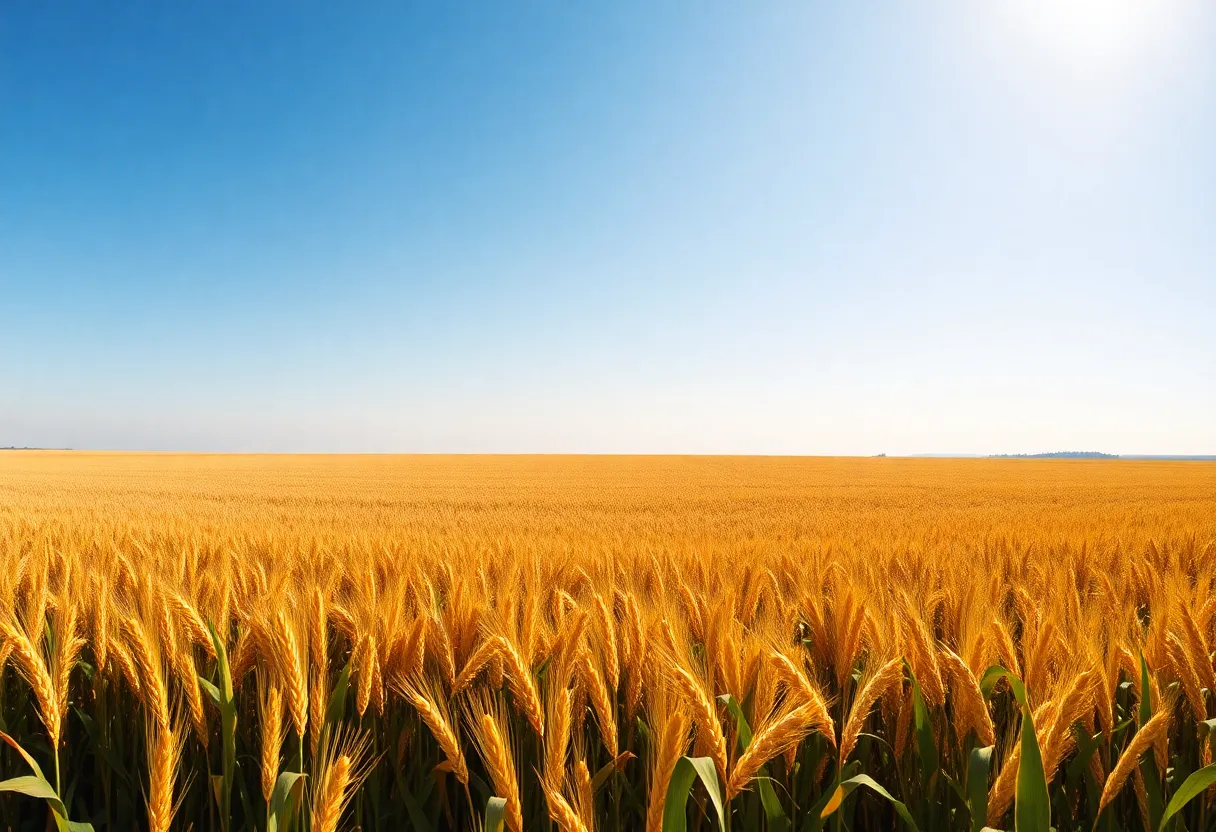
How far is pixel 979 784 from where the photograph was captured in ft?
4.19

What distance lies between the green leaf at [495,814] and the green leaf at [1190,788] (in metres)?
1.22

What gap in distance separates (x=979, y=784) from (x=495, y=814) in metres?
0.97

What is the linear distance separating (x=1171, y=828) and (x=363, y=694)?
1874 mm

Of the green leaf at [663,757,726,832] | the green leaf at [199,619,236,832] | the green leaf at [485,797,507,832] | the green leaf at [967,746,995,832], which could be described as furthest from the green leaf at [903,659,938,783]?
the green leaf at [199,619,236,832]

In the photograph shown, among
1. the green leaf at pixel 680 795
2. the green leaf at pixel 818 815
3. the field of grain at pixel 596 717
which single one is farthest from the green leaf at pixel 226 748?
the green leaf at pixel 818 815

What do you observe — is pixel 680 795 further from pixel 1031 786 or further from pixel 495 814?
pixel 1031 786

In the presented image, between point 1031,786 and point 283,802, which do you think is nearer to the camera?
point 1031,786

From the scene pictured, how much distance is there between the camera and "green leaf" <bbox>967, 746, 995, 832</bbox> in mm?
1247

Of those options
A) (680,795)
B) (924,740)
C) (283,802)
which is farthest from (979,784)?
(283,802)

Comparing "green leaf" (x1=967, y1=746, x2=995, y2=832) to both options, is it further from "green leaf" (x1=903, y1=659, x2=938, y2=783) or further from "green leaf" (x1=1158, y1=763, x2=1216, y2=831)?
"green leaf" (x1=1158, y1=763, x2=1216, y2=831)

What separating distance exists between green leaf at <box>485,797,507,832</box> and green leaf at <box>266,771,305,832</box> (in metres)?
0.42

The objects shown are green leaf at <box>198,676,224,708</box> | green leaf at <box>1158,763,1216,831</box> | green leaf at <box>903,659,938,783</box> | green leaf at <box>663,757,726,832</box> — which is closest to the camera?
green leaf at <box>663,757,726,832</box>

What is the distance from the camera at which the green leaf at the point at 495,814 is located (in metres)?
1.08

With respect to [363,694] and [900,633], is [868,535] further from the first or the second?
[363,694]
